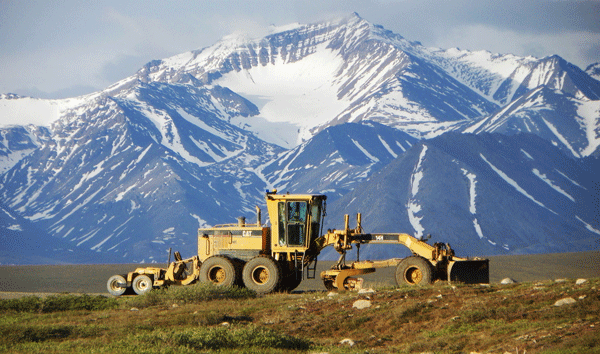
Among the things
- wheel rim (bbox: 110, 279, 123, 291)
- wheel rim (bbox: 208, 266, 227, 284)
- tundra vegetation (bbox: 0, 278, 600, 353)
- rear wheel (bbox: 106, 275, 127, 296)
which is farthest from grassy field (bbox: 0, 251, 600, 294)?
tundra vegetation (bbox: 0, 278, 600, 353)

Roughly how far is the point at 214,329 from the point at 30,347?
14.0ft

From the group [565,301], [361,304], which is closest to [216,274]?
[361,304]

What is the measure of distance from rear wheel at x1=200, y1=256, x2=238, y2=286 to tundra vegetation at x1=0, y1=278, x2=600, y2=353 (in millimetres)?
2402

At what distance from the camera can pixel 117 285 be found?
30.8 m

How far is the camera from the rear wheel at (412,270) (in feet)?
85.5

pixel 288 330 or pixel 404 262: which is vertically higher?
pixel 404 262

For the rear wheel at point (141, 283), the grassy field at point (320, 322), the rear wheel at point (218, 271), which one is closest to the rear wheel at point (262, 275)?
the rear wheel at point (218, 271)

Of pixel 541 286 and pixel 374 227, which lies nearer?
pixel 541 286

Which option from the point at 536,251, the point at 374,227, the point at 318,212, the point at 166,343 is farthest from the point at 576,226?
the point at 166,343

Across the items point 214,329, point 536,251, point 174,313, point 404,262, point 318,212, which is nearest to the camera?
point 214,329

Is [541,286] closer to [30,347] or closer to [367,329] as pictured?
[367,329]

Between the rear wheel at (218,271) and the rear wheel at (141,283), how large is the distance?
2.81 m

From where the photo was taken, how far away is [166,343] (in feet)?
53.3

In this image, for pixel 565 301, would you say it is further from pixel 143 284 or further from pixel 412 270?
pixel 143 284
